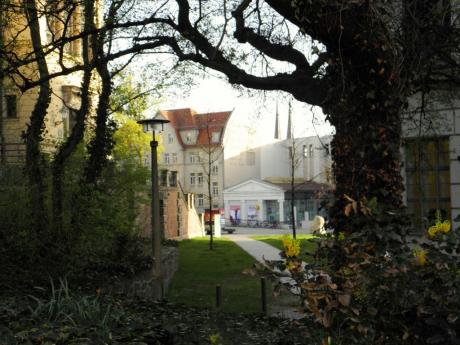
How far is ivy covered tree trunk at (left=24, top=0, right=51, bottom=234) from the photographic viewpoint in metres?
11.4

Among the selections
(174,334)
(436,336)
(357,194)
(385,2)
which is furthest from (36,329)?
(385,2)

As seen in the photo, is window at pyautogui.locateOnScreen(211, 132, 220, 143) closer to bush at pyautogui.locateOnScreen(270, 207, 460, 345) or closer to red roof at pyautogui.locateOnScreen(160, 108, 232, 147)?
red roof at pyautogui.locateOnScreen(160, 108, 232, 147)

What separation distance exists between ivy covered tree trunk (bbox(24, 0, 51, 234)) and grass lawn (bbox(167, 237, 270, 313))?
11.8ft

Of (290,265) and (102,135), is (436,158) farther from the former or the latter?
(290,265)

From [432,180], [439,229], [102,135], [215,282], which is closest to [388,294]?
[439,229]

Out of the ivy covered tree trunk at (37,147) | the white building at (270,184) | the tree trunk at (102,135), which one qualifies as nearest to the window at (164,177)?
the tree trunk at (102,135)

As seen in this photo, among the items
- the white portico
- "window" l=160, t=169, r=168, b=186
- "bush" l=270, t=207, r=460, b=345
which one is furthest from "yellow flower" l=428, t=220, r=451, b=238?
the white portico

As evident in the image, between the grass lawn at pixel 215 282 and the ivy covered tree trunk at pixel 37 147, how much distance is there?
3598 millimetres

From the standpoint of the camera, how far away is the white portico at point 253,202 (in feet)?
226

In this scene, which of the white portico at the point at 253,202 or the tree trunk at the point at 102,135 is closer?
the tree trunk at the point at 102,135

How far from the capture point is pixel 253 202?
71.0 metres

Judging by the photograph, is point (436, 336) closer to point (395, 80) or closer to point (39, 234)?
point (395, 80)

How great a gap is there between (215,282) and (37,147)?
253 inches

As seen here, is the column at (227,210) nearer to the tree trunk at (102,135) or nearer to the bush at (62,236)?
the tree trunk at (102,135)
